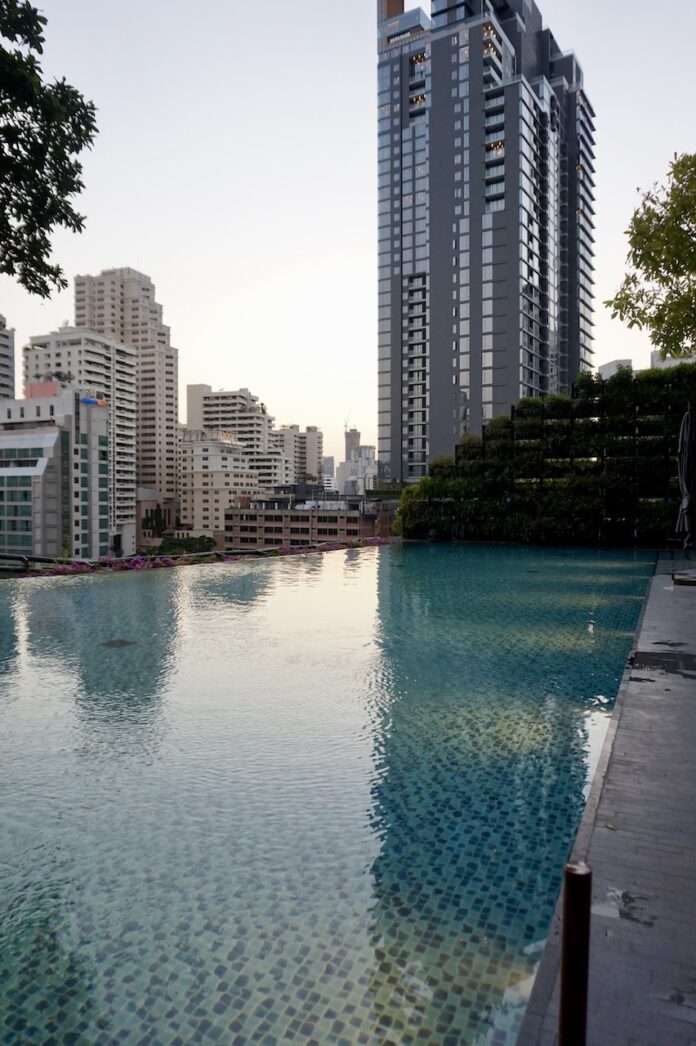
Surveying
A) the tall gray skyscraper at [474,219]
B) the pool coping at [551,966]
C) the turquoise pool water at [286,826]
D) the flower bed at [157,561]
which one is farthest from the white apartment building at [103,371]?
the pool coping at [551,966]

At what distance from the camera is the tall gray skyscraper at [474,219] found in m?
75.3

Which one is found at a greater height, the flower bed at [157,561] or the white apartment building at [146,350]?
the white apartment building at [146,350]

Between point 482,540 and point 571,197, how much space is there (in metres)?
79.5

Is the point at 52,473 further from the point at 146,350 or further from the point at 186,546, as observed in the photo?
the point at 146,350

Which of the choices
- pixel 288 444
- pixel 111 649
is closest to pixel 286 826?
pixel 111 649

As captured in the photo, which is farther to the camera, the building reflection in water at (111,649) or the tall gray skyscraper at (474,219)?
the tall gray skyscraper at (474,219)

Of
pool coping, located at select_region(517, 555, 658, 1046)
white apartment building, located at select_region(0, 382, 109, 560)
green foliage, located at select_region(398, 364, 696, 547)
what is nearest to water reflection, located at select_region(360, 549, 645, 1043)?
pool coping, located at select_region(517, 555, 658, 1046)

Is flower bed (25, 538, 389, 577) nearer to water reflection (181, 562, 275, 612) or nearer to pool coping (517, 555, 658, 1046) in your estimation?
water reflection (181, 562, 275, 612)

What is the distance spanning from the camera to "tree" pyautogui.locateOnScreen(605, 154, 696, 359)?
9.52 metres

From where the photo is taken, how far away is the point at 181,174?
103 ft

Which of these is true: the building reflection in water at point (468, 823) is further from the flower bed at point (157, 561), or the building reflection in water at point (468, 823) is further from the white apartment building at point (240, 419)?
the white apartment building at point (240, 419)

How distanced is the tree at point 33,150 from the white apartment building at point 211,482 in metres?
114

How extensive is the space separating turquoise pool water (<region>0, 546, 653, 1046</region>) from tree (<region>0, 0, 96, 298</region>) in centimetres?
527

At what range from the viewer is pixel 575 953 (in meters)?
1.89
